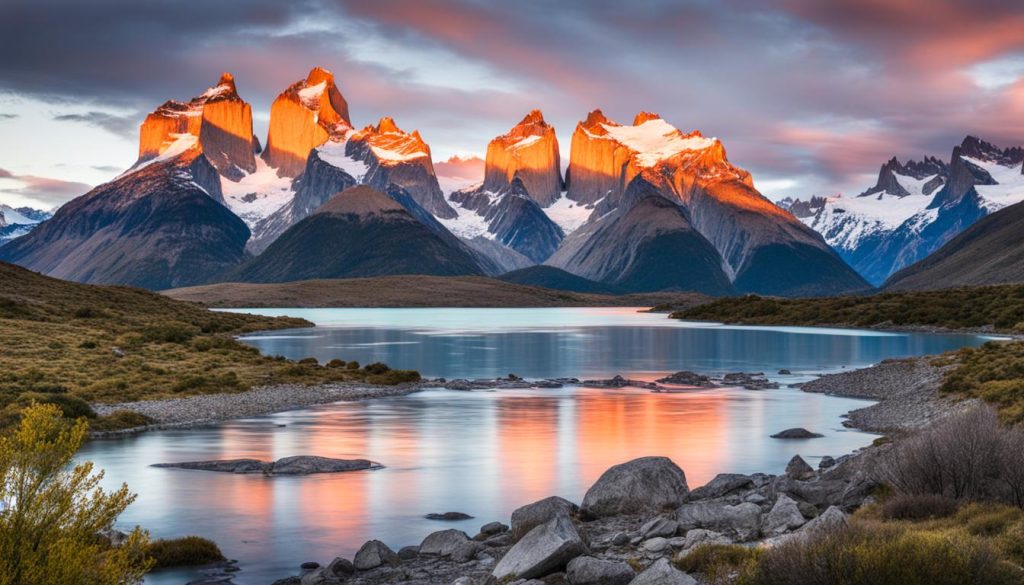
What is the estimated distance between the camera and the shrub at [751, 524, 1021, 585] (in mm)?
12383

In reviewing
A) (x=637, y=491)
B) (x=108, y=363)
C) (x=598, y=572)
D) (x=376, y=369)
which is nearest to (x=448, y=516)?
(x=637, y=491)

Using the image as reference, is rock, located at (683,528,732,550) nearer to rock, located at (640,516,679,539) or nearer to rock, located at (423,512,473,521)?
rock, located at (640,516,679,539)

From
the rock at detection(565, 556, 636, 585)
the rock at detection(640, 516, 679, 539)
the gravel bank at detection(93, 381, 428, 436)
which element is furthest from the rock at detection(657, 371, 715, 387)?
the rock at detection(565, 556, 636, 585)

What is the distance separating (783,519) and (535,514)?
6254mm

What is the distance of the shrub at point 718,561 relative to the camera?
53.2ft

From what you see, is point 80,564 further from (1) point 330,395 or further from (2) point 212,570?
(1) point 330,395

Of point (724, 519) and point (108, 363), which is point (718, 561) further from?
point (108, 363)

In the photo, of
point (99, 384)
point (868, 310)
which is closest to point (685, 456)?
point (99, 384)

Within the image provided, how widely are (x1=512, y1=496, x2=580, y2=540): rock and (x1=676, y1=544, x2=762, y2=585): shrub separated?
18.9 ft

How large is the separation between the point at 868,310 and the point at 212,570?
169333 mm

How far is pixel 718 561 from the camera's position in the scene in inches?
675

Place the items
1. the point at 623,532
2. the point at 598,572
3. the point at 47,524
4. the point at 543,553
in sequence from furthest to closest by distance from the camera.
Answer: the point at 623,532 < the point at 543,553 < the point at 598,572 < the point at 47,524

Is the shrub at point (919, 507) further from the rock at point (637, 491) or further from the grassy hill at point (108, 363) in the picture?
the grassy hill at point (108, 363)

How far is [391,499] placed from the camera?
102 feet
